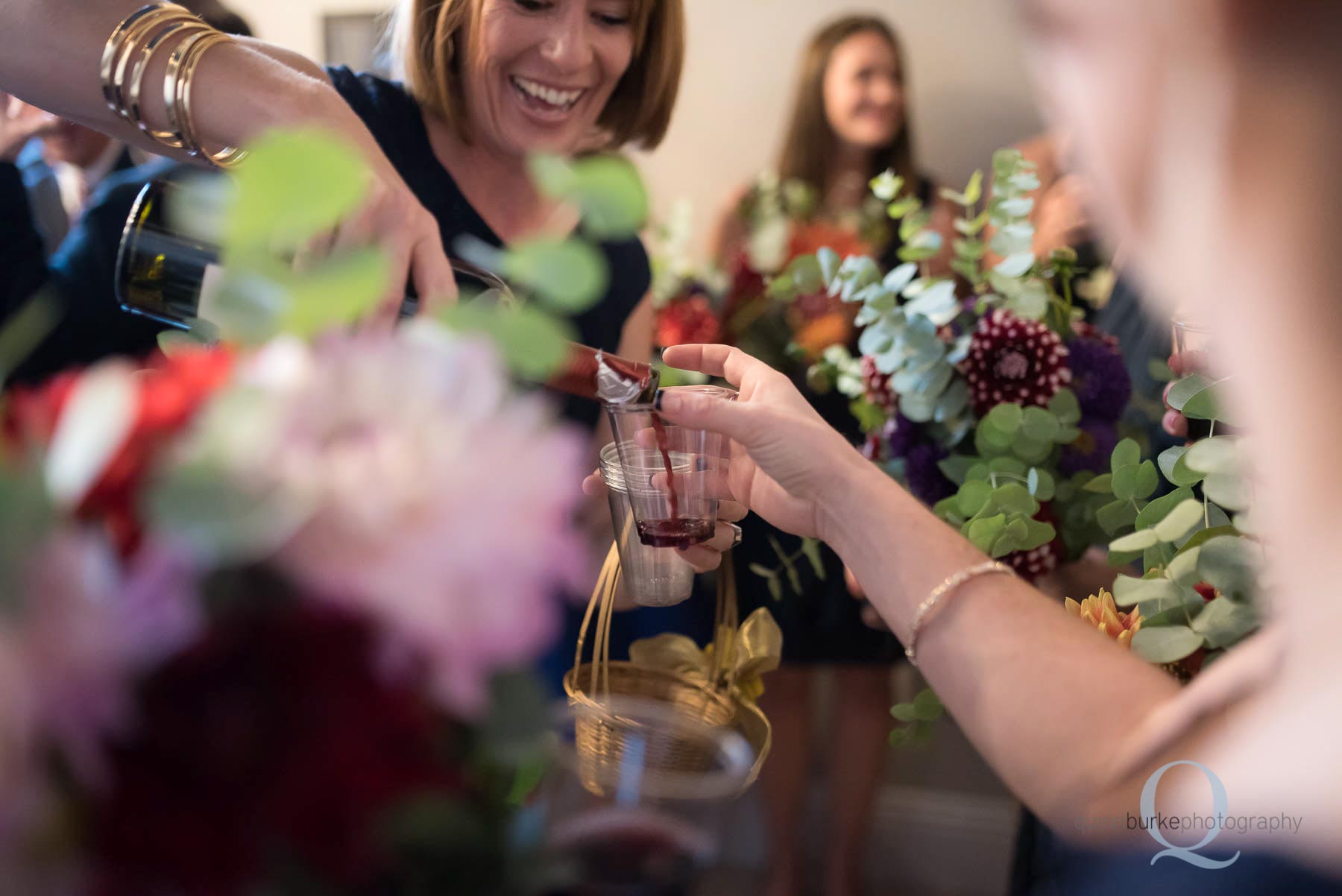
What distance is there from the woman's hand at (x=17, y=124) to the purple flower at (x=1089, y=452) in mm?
1393

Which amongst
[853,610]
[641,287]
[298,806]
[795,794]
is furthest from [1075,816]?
[795,794]

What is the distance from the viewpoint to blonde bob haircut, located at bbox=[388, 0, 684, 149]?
4.12 feet

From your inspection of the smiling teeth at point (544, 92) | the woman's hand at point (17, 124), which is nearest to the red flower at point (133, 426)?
the smiling teeth at point (544, 92)

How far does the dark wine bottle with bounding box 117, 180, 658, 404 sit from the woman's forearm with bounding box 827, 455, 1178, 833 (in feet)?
0.65

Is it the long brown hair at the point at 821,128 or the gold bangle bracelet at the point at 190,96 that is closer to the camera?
the gold bangle bracelet at the point at 190,96

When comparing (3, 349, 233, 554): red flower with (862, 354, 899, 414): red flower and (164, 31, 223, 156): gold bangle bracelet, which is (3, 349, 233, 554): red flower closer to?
(164, 31, 223, 156): gold bangle bracelet

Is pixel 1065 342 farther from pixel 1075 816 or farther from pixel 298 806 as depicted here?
pixel 298 806

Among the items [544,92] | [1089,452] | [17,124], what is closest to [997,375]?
[1089,452]

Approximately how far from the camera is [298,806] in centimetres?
28

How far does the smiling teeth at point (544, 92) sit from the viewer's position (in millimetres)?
1291

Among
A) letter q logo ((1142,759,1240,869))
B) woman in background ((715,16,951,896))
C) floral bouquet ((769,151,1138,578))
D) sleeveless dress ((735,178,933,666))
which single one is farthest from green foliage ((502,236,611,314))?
sleeveless dress ((735,178,933,666))

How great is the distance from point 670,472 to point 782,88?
2205 mm

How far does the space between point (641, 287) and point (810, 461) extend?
30.5 inches

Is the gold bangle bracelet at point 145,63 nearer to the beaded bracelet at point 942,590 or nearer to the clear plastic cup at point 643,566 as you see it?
the clear plastic cup at point 643,566
